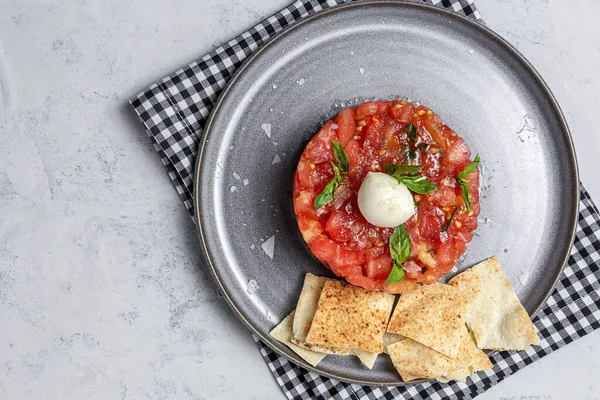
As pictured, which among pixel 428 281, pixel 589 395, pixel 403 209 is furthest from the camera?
pixel 589 395

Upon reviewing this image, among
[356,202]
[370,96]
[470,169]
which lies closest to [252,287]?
[356,202]

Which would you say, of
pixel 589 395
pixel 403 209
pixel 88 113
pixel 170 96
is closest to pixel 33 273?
pixel 88 113

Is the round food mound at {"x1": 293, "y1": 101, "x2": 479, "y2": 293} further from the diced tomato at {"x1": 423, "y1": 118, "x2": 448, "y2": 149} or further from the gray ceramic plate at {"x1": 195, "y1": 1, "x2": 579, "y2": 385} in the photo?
the gray ceramic plate at {"x1": 195, "y1": 1, "x2": 579, "y2": 385}

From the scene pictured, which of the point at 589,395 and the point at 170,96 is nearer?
the point at 170,96

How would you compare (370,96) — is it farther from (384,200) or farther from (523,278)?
(523,278)

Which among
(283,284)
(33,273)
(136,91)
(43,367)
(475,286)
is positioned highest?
(136,91)

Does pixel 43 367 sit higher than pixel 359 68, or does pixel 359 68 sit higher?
pixel 359 68

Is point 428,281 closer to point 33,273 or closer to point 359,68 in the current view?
point 359,68

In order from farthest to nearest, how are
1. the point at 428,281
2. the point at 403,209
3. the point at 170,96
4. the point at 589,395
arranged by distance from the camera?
the point at 589,395 → the point at 170,96 → the point at 428,281 → the point at 403,209

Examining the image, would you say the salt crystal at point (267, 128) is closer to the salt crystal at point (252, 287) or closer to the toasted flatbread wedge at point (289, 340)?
the salt crystal at point (252, 287)
